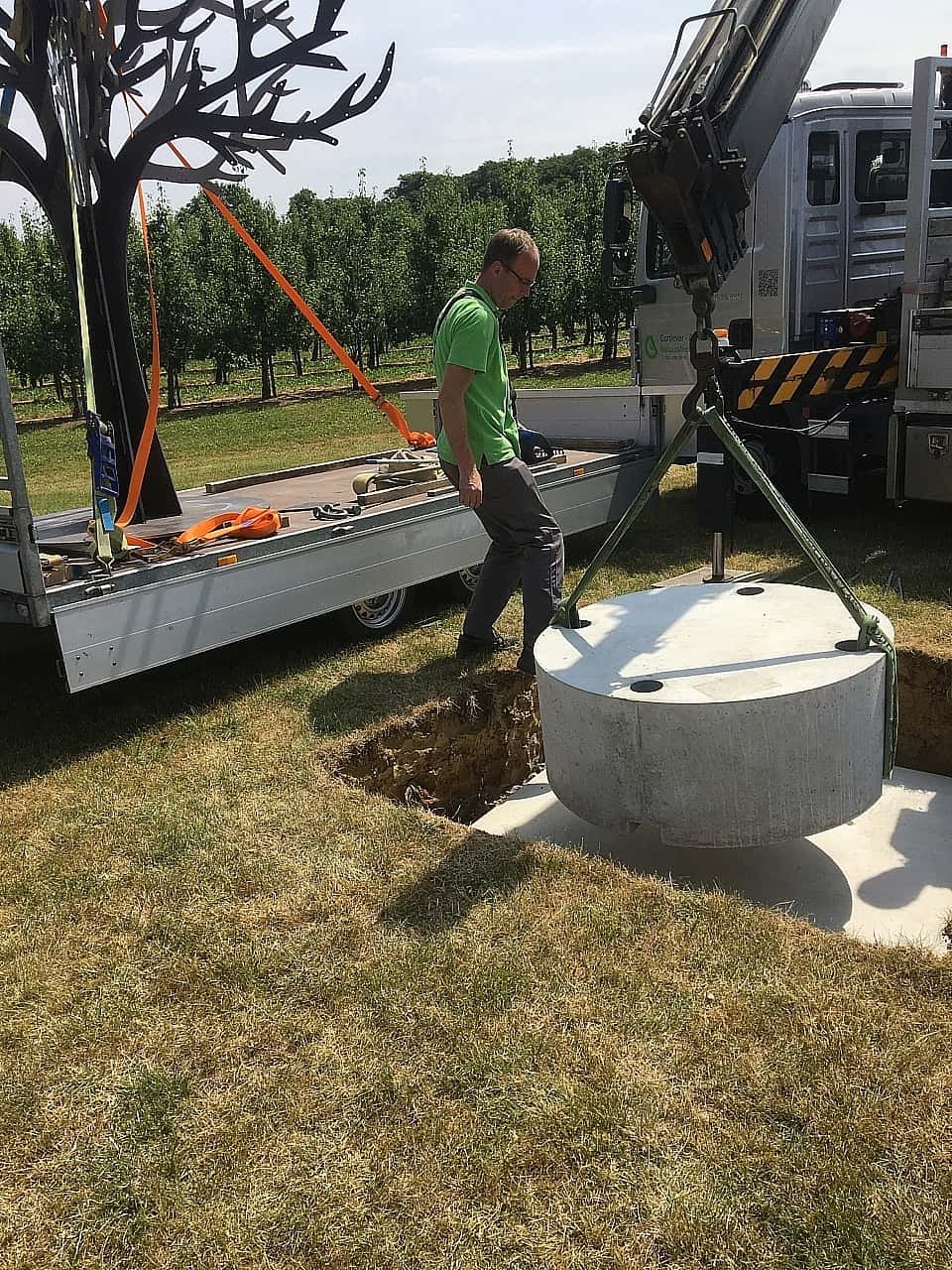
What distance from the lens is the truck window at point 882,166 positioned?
842 cm

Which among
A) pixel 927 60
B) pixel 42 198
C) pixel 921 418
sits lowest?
pixel 921 418

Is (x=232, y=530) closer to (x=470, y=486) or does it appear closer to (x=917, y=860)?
(x=470, y=486)

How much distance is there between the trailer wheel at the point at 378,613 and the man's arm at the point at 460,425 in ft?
4.15

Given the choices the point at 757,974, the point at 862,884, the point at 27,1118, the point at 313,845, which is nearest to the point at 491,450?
the point at 313,845

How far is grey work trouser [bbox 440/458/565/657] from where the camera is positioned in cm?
532

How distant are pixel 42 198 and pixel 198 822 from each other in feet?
12.6

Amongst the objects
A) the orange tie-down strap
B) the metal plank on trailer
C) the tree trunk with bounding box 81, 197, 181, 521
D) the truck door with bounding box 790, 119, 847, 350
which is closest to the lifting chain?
the metal plank on trailer

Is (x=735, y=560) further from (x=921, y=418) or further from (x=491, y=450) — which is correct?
(x=491, y=450)

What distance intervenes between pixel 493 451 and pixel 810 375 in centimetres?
349

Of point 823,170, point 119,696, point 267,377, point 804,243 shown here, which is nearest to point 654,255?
point 804,243

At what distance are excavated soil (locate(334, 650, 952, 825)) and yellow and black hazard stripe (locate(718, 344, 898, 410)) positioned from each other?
275cm

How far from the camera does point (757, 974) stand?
3.02 m

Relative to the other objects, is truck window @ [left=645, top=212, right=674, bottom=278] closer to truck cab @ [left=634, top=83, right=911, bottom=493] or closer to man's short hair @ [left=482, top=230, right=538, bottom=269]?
truck cab @ [left=634, top=83, right=911, bottom=493]

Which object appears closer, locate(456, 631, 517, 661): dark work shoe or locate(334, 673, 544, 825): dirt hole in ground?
locate(334, 673, 544, 825): dirt hole in ground
